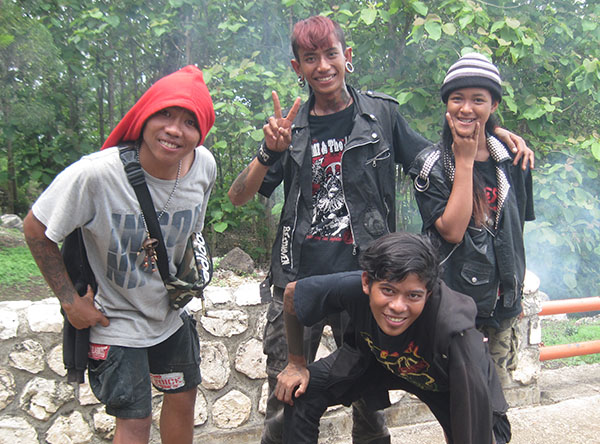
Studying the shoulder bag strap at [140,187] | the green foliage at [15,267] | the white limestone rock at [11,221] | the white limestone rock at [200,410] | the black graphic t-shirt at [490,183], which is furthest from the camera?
the white limestone rock at [11,221]

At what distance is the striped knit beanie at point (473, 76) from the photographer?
88.2 inches

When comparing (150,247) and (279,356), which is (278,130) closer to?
(150,247)

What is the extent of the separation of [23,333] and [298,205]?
160cm

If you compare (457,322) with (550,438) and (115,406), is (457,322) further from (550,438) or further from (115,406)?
(550,438)

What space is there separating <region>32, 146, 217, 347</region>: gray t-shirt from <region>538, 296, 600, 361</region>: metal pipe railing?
262 centimetres

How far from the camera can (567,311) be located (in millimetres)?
3873

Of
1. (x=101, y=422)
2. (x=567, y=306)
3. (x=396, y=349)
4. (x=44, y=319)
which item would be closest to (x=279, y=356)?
(x=396, y=349)

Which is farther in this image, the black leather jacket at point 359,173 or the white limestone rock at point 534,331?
the white limestone rock at point 534,331

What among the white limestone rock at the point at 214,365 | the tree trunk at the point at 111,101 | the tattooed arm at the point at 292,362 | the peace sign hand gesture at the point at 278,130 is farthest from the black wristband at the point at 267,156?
the tree trunk at the point at 111,101

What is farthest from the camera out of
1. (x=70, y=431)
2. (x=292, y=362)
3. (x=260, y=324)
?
(x=260, y=324)

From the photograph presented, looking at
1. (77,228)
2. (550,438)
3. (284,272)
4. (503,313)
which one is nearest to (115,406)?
(77,228)

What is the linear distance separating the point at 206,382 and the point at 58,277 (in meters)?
1.38

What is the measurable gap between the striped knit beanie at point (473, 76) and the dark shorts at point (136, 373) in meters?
1.54

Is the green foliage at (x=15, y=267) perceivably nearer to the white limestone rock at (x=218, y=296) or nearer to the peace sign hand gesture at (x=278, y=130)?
the white limestone rock at (x=218, y=296)
